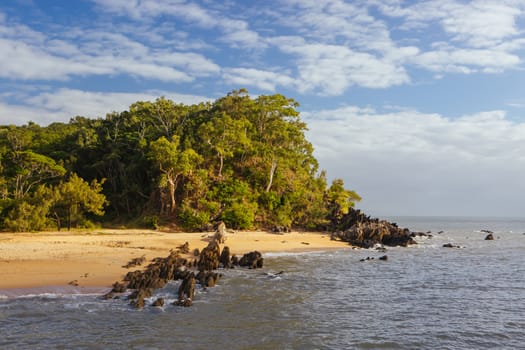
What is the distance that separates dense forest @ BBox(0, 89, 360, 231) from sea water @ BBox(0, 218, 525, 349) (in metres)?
20.2

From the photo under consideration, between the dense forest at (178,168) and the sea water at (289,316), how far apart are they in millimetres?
20163

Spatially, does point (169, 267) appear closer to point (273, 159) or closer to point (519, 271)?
point (519, 271)

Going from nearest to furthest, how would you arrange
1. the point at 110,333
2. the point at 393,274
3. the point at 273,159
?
the point at 110,333 < the point at 393,274 < the point at 273,159

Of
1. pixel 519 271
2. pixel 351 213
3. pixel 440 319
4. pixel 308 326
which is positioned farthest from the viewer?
pixel 351 213

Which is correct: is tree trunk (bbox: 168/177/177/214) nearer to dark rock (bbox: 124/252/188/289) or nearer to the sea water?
dark rock (bbox: 124/252/188/289)

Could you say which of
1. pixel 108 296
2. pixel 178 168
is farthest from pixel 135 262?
pixel 178 168

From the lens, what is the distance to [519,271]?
28.8 m

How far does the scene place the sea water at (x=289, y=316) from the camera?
12.7 meters

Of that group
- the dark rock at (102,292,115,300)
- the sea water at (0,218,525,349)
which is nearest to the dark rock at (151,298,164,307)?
the sea water at (0,218,525,349)

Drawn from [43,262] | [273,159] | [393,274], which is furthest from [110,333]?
[273,159]

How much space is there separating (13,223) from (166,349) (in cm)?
2733

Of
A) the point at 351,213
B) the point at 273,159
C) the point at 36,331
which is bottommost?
the point at 36,331

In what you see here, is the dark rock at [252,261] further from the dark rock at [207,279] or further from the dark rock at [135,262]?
the dark rock at [135,262]

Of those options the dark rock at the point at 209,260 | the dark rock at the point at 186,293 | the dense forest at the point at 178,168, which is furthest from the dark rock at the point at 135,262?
the dense forest at the point at 178,168
